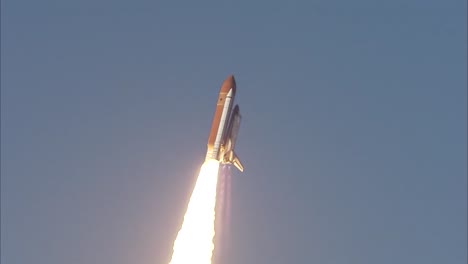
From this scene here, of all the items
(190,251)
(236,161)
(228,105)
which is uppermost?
(228,105)

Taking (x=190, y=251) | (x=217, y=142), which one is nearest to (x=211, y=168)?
(x=217, y=142)

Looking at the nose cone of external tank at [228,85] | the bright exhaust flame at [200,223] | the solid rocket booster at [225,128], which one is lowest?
the bright exhaust flame at [200,223]

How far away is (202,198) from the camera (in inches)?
1447

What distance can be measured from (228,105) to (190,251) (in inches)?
317

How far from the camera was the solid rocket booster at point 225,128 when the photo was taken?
35.9 metres

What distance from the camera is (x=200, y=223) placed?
36.4 metres

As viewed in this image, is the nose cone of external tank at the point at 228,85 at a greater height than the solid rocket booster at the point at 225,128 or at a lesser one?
greater

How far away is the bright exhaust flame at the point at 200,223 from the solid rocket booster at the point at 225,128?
2.23 feet

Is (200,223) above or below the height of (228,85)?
below

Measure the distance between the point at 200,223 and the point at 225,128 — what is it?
17.3 feet

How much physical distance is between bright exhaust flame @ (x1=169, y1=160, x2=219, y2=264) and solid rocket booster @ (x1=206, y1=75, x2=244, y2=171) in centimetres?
68

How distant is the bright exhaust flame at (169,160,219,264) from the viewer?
3542 centimetres

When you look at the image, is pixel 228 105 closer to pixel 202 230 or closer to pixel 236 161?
pixel 236 161

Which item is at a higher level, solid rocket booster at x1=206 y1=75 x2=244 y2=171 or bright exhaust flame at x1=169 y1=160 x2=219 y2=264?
solid rocket booster at x1=206 y1=75 x2=244 y2=171
